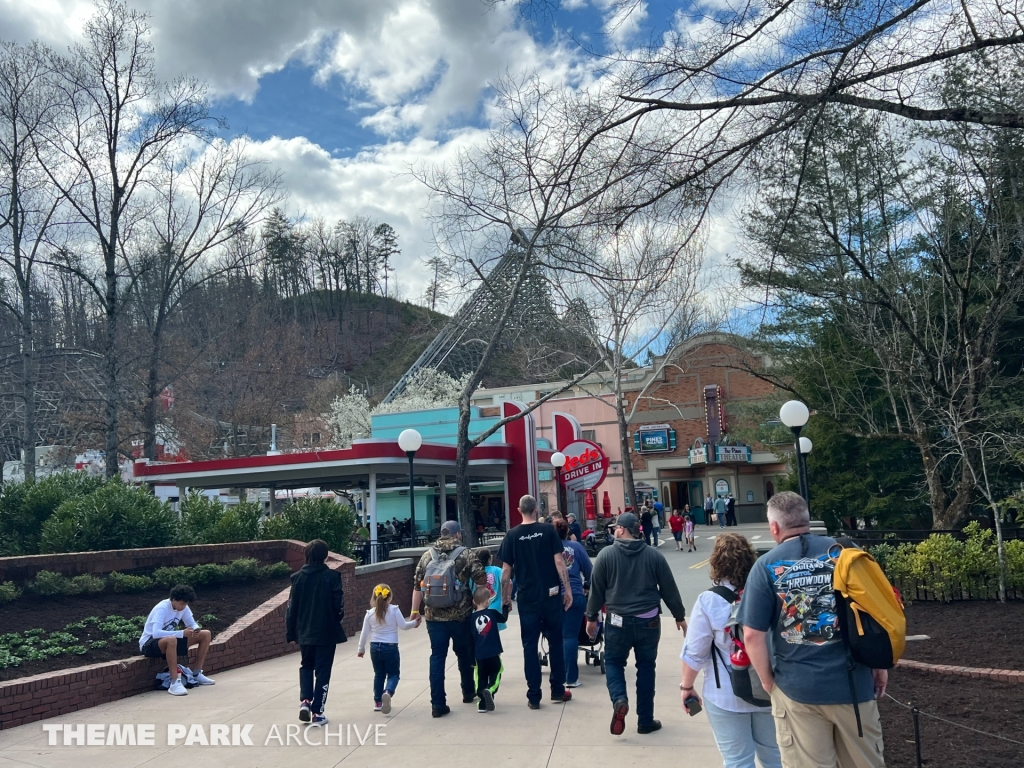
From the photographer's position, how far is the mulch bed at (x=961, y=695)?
5242 mm

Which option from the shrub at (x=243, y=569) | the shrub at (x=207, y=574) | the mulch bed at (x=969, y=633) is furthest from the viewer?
the shrub at (x=243, y=569)

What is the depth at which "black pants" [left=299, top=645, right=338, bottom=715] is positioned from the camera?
6.71m

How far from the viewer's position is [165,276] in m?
26.6

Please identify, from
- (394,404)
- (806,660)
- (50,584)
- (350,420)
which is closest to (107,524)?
(50,584)

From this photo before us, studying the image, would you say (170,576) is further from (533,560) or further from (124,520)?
(533,560)

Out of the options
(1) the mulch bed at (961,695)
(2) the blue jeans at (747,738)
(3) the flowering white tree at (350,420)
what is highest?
(3) the flowering white tree at (350,420)

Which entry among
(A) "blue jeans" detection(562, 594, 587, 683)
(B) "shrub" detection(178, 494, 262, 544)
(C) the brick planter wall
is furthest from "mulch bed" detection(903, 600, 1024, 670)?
(B) "shrub" detection(178, 494, 262, 544)

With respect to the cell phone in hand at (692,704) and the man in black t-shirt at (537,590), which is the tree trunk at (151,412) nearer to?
the man in black t-shirt at (537,590)

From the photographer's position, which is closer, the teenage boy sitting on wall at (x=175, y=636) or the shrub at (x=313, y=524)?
the teenage boy sitting on wall at (x=175, y=636)

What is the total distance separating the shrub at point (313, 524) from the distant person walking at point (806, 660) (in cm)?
1404

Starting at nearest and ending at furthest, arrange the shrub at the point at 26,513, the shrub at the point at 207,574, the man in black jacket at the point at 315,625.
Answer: the man in black jacket at the point at 315,625 → the shrub at the point at 207,574 → the shrub at the point at 26,513

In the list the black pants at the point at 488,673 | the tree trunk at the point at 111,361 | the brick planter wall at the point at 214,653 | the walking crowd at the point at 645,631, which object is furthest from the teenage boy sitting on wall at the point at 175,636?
the tree trunk at the point at 111,361

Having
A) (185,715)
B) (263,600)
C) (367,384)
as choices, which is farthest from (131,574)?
(367,384)

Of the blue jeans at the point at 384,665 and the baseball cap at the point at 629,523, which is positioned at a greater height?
the baseball cap at the point at 629,523
